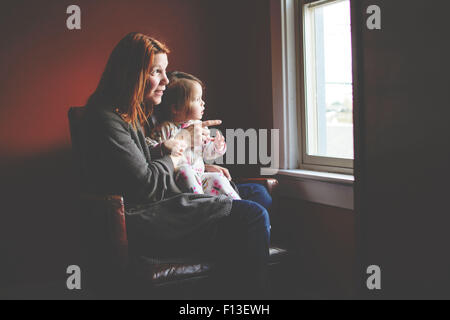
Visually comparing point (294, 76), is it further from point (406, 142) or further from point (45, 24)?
point (406, 142)

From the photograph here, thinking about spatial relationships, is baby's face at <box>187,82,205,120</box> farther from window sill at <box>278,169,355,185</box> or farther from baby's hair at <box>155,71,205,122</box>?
window sill at <box>278,169,355,185</box>

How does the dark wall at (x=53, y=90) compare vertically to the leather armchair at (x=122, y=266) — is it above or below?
above

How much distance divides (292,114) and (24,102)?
58.4 inches

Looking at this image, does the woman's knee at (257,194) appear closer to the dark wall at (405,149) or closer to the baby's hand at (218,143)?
the baby's hand at (218,143)

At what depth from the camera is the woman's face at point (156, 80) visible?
6.29 feet

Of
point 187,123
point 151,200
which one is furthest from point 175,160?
point 187,123

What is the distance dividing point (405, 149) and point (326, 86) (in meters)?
1.53

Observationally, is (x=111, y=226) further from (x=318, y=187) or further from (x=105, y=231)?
(x=318, y=187)

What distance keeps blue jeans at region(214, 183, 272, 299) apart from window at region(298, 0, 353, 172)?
726 mm

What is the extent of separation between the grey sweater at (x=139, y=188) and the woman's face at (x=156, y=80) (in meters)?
0.20

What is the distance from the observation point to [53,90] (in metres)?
2.52

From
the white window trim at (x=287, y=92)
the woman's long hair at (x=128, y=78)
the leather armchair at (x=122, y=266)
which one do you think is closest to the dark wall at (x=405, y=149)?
the leather armchair at (x=122, y=266)

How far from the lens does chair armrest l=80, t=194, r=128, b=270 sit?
5.45 ft

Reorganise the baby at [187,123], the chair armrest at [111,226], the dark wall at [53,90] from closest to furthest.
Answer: the chair armrest at [111,226] < the baby at [187,123] < the dark wall at [53,90]
